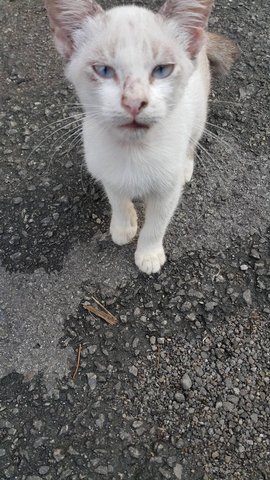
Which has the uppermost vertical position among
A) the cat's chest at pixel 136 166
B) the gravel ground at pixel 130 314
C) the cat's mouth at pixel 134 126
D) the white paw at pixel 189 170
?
the cat's mouth at pixel 134 126

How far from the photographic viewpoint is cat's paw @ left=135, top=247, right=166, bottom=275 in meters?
2.19

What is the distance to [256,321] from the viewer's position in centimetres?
210

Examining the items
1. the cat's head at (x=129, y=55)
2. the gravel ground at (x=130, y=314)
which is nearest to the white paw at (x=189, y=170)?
the gravel ground at (x=130, y=314)

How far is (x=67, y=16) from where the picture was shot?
5.39ft

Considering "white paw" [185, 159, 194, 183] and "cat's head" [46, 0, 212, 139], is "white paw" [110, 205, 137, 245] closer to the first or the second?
"white paw" [185, 159, 194, 183]

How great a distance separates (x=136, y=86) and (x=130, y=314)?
969 mm

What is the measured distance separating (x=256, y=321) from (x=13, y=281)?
1.00 m

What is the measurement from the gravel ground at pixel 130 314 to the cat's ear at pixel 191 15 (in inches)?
23.6

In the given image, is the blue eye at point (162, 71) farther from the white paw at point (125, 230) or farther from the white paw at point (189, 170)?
the white paw at point (189, 170)

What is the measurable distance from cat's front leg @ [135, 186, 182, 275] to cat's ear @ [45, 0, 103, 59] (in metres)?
0.60

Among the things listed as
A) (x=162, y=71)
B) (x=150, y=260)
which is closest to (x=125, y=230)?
(x=150, y=260)

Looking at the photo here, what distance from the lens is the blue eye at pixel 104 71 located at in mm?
1546

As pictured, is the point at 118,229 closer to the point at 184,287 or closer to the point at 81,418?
the point at 184,287

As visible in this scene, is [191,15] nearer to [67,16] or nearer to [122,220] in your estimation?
[67,16]
